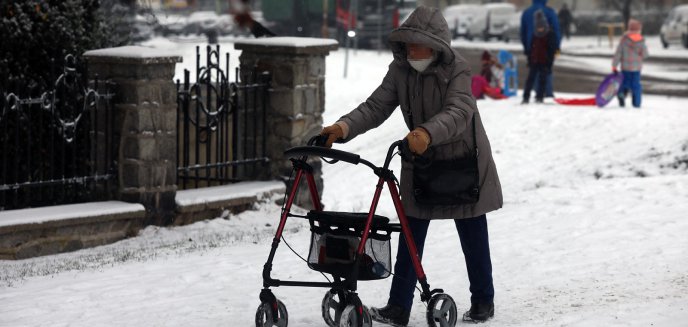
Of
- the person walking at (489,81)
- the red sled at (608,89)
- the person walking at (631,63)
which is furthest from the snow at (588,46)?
the red sled at (608,89)

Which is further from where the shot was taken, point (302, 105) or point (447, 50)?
point (302, 105)

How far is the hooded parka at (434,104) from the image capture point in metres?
5.89

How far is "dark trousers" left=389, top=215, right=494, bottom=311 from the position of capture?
6.19 meters

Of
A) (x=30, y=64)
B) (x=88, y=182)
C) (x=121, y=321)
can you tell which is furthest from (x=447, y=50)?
(x=30, y=64)

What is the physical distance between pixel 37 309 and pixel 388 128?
11.4 m

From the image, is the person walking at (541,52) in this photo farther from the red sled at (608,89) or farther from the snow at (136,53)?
the snow at (136,53)

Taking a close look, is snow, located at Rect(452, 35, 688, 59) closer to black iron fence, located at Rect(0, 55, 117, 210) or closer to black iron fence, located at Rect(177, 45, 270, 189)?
black iron fence, located at Rect(177, 45, 270, 189)

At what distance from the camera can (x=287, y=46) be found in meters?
10.8

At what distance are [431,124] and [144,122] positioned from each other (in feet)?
14.3

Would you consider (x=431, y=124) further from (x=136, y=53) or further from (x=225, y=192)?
(x=225, y=192)

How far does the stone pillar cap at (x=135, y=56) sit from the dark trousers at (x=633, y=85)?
888 centimetres

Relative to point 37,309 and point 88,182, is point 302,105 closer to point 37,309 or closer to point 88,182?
point 88,182

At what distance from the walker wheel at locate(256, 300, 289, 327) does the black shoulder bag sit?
82 cm

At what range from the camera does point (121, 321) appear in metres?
6.56
